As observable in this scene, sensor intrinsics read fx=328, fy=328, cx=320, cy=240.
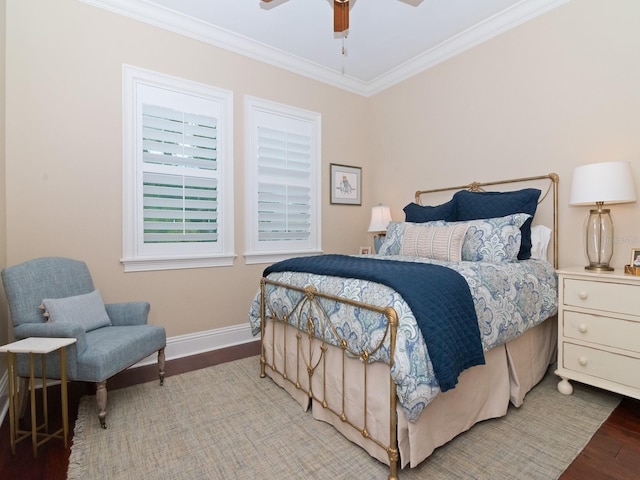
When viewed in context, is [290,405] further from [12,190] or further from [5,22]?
[5,22]

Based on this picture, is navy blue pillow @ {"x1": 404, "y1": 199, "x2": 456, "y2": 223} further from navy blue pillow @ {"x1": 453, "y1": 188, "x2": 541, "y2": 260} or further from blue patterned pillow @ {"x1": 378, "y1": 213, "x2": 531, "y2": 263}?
blue patterned pillow @ {"x1": 378, "y1": 213, "x2": 531, "y2": 263}

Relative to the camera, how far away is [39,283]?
203 centimetres

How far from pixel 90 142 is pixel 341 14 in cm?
208

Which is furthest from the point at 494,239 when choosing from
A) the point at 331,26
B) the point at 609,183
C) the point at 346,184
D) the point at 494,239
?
the point at 331,26

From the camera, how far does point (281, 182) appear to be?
354 centimetres

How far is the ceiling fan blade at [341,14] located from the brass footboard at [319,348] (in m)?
1.75

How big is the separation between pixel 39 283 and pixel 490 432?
2.78m

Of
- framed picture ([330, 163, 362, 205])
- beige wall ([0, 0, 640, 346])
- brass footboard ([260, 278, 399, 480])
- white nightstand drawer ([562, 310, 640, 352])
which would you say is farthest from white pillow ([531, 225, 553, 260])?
framed picture ([330, 163, 362, 205])

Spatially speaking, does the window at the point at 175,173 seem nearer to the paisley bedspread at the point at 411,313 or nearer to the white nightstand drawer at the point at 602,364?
the paisley bedspread at the point at 411,313

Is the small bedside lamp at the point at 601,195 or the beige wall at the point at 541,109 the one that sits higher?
the beige wall at the point at 541,109

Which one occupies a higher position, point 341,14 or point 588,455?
point 341,14

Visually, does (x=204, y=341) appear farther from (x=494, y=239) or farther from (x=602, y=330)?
(x=602, y=330)

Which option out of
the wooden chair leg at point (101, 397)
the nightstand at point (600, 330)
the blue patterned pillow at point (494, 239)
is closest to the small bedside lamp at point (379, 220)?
the blue patterned pillow at point (494, 239)

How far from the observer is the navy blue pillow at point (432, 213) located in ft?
9.80
